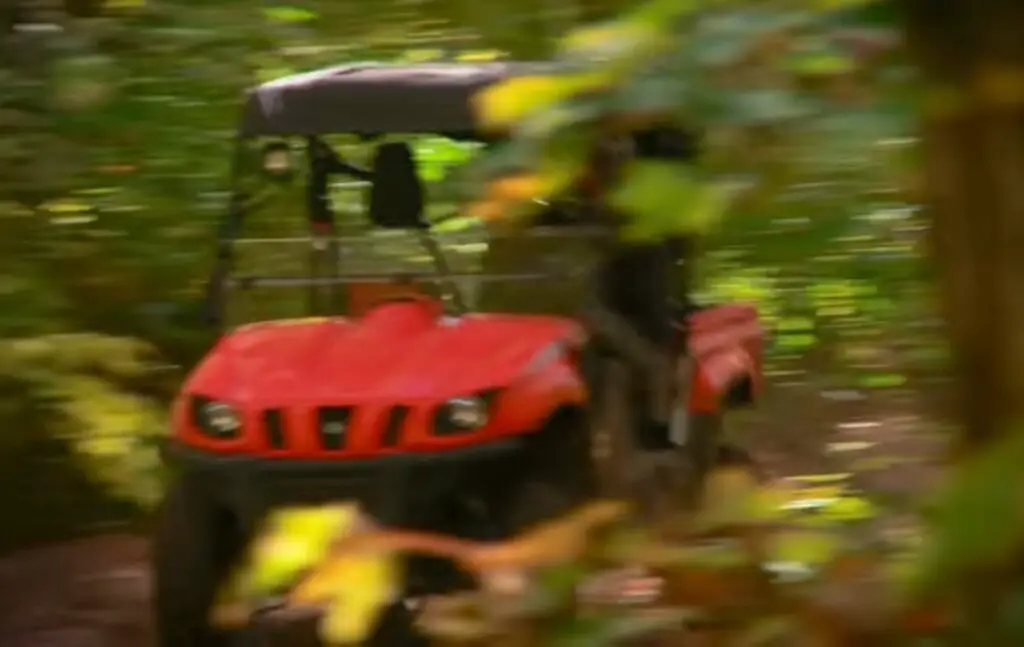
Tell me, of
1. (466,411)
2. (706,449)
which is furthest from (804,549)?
(706,449)

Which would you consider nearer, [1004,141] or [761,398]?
[1004,141]

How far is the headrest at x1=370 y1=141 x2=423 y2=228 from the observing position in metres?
4.75

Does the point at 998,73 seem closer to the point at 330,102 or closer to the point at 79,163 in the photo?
the point at 330,102

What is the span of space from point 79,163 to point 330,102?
4.17ft

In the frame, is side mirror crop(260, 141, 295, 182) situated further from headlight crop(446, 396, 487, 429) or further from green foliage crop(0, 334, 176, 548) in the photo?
headlight crop(446, 396, 487, 429)

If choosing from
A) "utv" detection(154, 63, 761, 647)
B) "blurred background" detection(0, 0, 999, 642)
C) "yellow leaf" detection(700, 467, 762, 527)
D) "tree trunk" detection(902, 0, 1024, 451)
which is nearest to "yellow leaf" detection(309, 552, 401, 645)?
"yellow leaf" detection(700, 467, 762, 527)

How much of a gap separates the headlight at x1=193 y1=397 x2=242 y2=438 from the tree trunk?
293 centimetres

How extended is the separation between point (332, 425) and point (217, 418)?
1.11ft

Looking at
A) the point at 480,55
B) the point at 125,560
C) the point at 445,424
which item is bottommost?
the point at 125,560

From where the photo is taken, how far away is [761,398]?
583 cm

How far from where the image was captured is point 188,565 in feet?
14.0

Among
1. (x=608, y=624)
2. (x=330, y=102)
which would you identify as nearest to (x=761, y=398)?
(x=330, y=102)

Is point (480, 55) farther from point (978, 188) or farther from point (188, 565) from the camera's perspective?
point (978, 188)

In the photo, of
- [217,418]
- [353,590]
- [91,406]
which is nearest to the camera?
[353,590]
